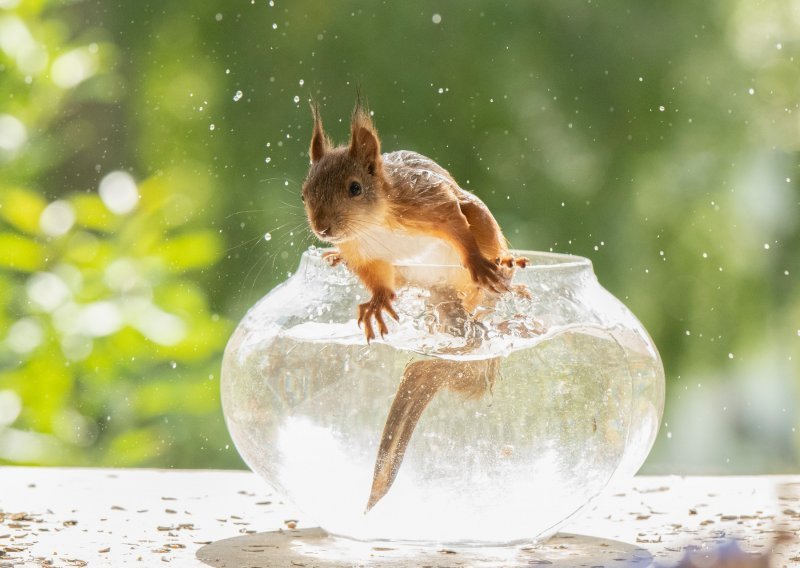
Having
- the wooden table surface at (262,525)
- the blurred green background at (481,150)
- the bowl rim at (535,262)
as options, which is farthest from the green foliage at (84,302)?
the bowl rim at (535,262)

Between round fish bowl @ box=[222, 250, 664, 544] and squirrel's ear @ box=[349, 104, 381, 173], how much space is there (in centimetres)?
9

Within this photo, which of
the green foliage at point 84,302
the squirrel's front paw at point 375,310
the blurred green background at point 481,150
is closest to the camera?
the squirrel's front paw at point 375,310

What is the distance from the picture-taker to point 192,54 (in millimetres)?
2633

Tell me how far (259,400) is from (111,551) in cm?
18

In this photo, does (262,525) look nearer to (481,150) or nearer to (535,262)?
(535,262)

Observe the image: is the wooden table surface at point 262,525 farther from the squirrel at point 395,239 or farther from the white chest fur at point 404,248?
the white chest fur at point 404,248

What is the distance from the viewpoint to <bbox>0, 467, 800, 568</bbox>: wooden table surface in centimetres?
101

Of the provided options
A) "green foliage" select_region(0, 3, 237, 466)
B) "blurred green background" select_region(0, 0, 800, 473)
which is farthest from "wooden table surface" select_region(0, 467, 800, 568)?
"blurred green background" select_region(0, 0, 800, 473)

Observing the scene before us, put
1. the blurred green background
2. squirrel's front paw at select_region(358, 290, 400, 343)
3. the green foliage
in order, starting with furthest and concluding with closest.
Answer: the blurred green background
the green foliage
squirrel's front paw at select_region(358, 290, 400, 343)

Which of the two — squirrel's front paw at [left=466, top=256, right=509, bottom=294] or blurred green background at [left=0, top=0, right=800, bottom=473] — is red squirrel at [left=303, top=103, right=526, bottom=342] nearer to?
squirrel's front paw at [left=466, top=256, right=509, bottom=294]

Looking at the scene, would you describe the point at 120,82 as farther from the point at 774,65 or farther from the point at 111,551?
the point at 111,551

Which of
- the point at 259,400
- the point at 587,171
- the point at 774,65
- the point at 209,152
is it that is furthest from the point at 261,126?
the point at 259,400

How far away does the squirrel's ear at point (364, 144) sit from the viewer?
0.94 meters

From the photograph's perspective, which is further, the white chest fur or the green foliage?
the green foliage
